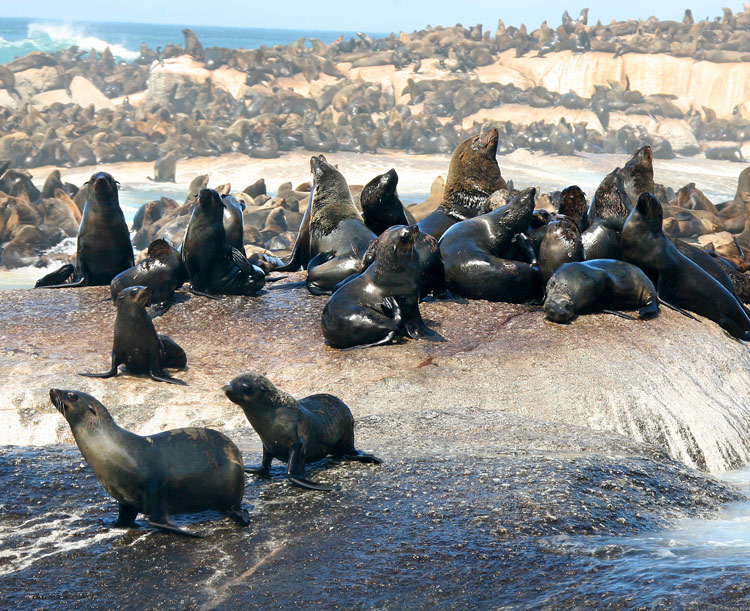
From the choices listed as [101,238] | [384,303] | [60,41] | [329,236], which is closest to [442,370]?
[384,303]

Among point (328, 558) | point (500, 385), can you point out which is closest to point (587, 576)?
point (328, 558)

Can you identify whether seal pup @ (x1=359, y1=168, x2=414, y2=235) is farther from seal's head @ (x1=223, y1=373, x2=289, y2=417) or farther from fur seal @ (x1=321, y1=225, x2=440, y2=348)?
seal's head @ (x1=223, y1=373, x2=289, y2=417)

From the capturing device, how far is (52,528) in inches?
150

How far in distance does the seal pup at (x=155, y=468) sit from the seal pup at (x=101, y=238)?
16.5ft

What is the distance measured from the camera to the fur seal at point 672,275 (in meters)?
7.89

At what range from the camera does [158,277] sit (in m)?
7.86

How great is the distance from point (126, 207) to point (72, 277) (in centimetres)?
1537

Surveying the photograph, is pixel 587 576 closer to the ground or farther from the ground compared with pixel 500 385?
farther from the ground

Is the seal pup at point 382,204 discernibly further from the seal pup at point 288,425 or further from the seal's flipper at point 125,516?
the seal's flipper at point 125,516

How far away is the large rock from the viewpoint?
6023mm

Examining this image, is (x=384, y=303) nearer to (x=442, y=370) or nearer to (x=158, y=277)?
(x=442, y=370)

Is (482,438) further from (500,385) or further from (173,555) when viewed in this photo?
(173,555)

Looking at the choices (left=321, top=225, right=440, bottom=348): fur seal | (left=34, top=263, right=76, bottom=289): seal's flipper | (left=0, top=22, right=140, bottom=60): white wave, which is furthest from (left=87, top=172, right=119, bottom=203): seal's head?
(left=0, top=22, right=140, bottom=60): white wave

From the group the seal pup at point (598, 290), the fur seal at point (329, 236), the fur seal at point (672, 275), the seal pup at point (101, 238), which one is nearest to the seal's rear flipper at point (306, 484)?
the seal pup at point (598, 290)
